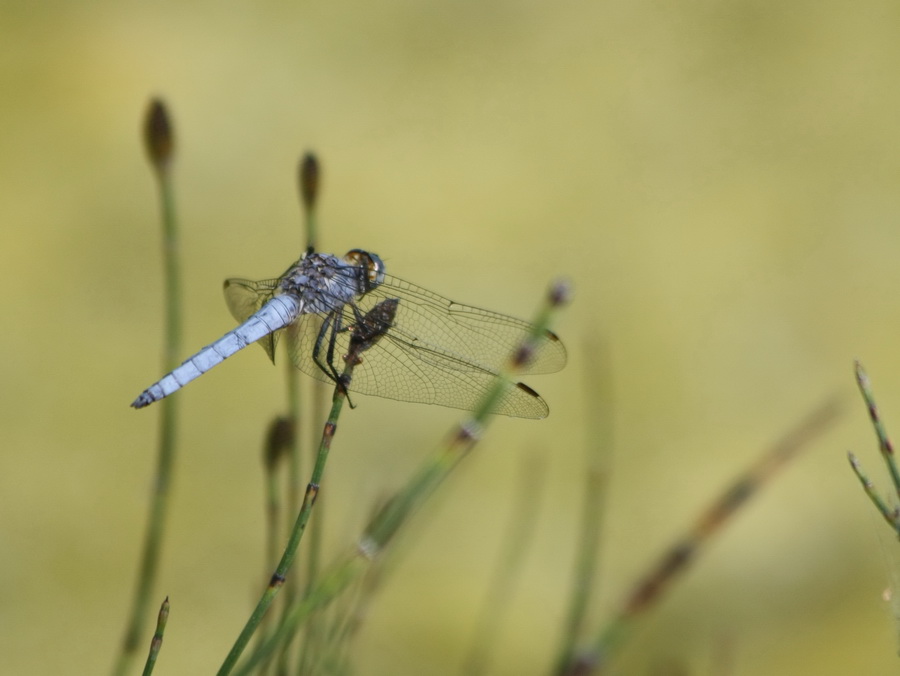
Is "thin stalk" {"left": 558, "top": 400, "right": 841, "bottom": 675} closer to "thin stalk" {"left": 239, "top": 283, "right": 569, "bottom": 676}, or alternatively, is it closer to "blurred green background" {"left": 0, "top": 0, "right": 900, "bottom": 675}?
"thin stalk" {"left": 239, "top": 283, "right": 569, "bottom": 676}

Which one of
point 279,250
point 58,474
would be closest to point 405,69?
point 279,250

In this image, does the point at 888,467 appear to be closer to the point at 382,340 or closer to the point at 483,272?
the point at 382,340

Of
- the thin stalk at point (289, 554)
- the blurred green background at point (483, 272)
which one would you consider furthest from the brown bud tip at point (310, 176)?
the blurred green background at point (483, 272)

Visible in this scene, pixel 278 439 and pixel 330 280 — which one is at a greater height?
pixel 330 280

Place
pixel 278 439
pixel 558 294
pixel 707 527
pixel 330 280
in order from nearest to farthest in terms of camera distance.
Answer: pixel 707 527 → pixel 558 294 → pixel 278 439 → pixel 330 280

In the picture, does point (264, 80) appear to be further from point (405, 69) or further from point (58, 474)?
point (58, 474)

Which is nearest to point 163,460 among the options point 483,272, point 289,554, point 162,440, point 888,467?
point 162,440

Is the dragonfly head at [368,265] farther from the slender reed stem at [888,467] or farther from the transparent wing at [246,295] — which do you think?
the slender reed stem at [888,467]
